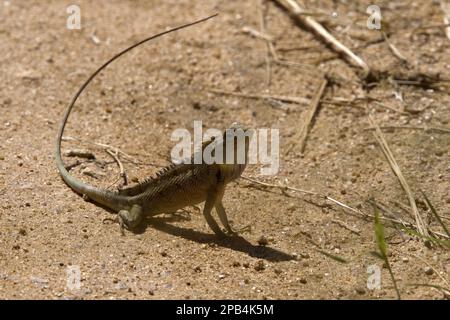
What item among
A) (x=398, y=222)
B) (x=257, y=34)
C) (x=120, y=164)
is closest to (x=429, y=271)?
(x=398, y=222)

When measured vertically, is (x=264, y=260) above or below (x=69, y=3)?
below

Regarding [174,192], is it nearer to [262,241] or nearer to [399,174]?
[262,241]

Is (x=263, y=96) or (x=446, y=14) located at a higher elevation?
(x=446, y=14)

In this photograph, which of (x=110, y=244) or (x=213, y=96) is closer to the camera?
(x=110, y=244)

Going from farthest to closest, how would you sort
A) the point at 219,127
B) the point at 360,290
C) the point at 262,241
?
1. the point at 219,127
2. the point at 262,241
3. the point at 360,290

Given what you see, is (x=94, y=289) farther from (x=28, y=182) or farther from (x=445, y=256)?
(x=445, y=256)

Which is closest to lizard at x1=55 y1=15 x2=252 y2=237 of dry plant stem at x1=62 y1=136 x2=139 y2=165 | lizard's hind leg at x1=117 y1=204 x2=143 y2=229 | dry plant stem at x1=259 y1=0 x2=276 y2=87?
lizard's hind leg at x1=117 y1=204 x2=143 y2=229
